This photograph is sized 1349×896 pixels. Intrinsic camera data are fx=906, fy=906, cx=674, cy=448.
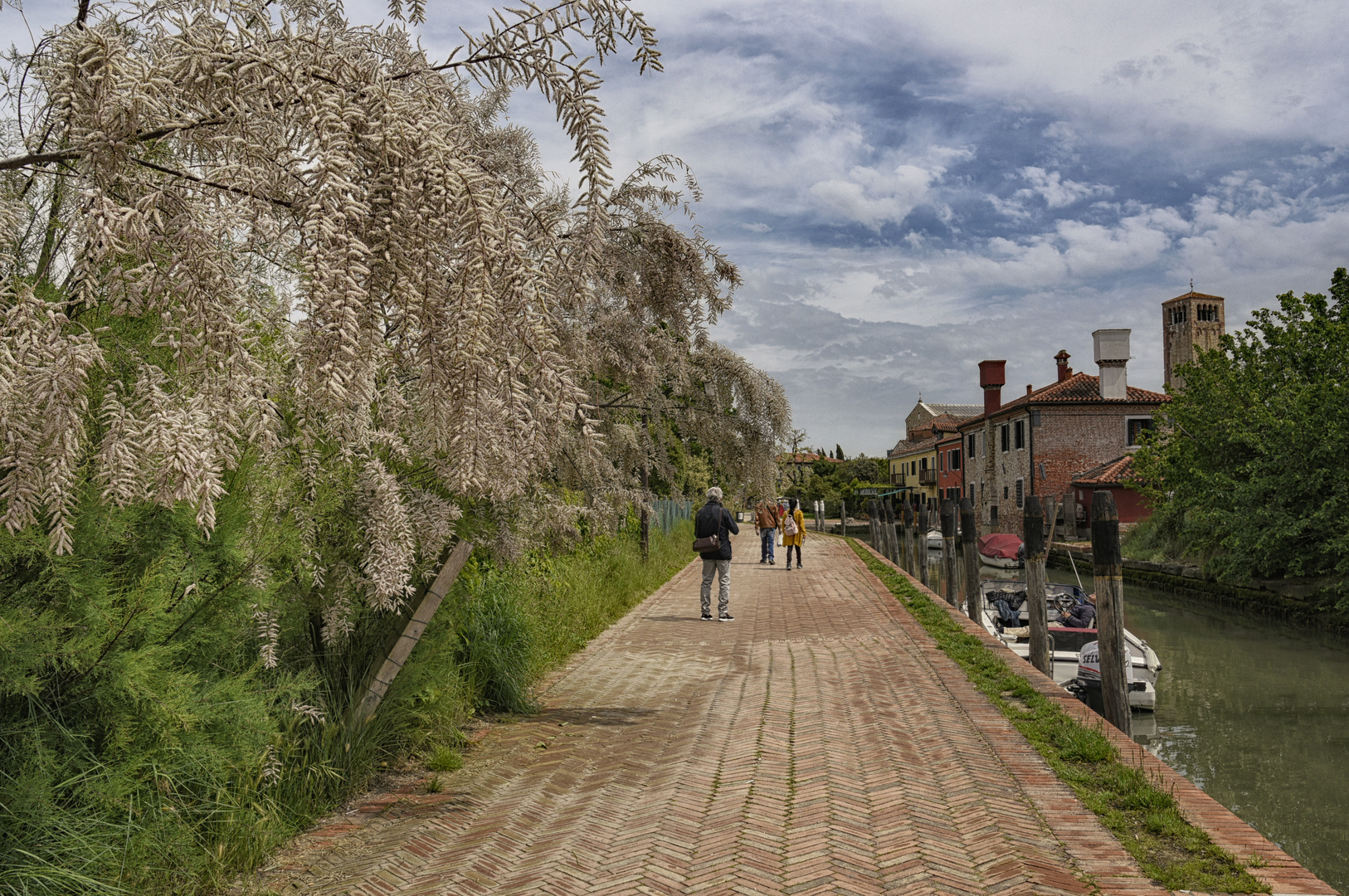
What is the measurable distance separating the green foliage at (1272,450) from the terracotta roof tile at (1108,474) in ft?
47.5

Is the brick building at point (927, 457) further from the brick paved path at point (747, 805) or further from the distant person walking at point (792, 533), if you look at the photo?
the brick paved path at point (747, 805)

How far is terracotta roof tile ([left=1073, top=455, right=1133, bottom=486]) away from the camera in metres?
42.0

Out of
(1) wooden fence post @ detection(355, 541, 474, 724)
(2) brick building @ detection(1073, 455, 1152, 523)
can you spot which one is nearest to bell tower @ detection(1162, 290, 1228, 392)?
(2) brick building @ detection(1073, 455, 1152, 523)

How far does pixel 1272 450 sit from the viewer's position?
879 inches

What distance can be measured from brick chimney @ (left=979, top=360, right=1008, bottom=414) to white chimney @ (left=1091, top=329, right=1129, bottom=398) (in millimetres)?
9366

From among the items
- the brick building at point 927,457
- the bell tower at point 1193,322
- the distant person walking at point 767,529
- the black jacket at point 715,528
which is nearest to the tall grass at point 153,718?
the black jacket at point 715,528

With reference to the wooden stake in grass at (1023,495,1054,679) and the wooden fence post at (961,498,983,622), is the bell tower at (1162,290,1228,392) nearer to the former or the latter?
the wooden fence post at (961,498,983,622)

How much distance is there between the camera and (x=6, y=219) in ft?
8.56

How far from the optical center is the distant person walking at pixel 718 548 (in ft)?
41.7

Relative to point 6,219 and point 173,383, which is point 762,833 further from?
point 6,219

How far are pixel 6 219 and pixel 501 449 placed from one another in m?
1.58

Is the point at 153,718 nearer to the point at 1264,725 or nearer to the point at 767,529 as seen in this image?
the point at 1264,725

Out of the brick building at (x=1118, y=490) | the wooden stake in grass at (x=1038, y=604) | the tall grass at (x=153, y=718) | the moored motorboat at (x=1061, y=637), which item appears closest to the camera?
the tall grass at (x=153, y=718)

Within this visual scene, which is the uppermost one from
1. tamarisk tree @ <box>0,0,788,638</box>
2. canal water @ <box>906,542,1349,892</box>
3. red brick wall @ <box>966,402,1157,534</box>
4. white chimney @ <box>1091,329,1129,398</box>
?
white chimney @ <box>1091,329,1129,398</box>
